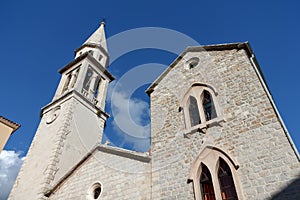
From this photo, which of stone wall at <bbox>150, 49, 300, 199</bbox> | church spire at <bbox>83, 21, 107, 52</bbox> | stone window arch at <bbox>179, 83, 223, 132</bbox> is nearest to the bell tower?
church spire at <bbox>83, 21, 107, 52</bbox>

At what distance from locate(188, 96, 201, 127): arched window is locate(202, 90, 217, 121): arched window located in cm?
30

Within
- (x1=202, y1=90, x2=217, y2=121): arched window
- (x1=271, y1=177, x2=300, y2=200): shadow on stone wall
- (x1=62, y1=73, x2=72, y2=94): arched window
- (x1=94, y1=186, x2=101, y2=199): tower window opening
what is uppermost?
(x1=62, y1=73, x2=72, y2=94): arched window

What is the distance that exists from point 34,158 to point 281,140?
1262cm

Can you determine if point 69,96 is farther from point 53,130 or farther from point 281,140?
point 281,140

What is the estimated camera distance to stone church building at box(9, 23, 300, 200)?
6.01m

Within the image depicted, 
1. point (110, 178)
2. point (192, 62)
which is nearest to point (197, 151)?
point (110, 178)

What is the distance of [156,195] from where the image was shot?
7.27 metres

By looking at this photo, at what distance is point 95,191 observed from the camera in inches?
372

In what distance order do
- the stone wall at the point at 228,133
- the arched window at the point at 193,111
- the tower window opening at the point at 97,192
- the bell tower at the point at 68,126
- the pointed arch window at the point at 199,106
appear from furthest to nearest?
the bell tower at the point at 68,126 < the tower window opening at the point at 97,192 < the arched window at the point at 193,111 < the pointed arch window at the point at 199,106 < the stone wall at the point at 228,133

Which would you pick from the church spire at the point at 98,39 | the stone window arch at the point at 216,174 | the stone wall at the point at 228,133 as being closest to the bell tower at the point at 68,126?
the church spire at the point at 98,39

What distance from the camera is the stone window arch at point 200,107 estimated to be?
7.80m

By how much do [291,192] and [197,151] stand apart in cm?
263

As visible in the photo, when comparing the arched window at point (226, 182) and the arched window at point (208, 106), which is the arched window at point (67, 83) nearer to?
the arched window at point (208, 106)

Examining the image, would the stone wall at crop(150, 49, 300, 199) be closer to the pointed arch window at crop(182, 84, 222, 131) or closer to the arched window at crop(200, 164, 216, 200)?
the pointed arch window at crop(182, 84, 222, 131)
